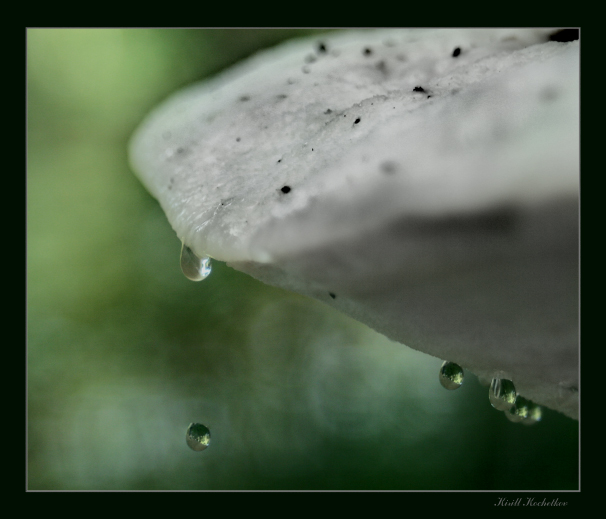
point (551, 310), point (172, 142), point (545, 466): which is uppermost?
point (172, 142)

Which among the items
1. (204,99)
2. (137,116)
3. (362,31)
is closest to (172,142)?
(204,99)

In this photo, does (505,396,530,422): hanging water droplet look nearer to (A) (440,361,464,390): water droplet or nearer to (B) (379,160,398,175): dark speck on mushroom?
(A) (440,361,464,390): water droplet

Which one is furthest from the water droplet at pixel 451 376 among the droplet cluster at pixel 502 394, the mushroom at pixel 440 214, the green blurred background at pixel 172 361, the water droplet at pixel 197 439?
the green blurred background at pixel 172 361

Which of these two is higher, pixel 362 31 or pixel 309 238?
pixel 362 31

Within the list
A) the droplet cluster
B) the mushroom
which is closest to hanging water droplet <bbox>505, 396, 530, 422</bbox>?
the droplet cluster

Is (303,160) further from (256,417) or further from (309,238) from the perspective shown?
(256,417)

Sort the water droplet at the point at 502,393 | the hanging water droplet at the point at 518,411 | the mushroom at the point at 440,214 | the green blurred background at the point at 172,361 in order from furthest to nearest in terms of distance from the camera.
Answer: the green blurred background at the point at 172,361
the hanging water droplet at the point at 518,411
the water droplet at the point at 502,393
the mushroom at the point at 440,214

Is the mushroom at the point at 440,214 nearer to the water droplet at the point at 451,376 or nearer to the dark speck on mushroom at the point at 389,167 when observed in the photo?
the dark speck on mushroom at the point at 389,167
